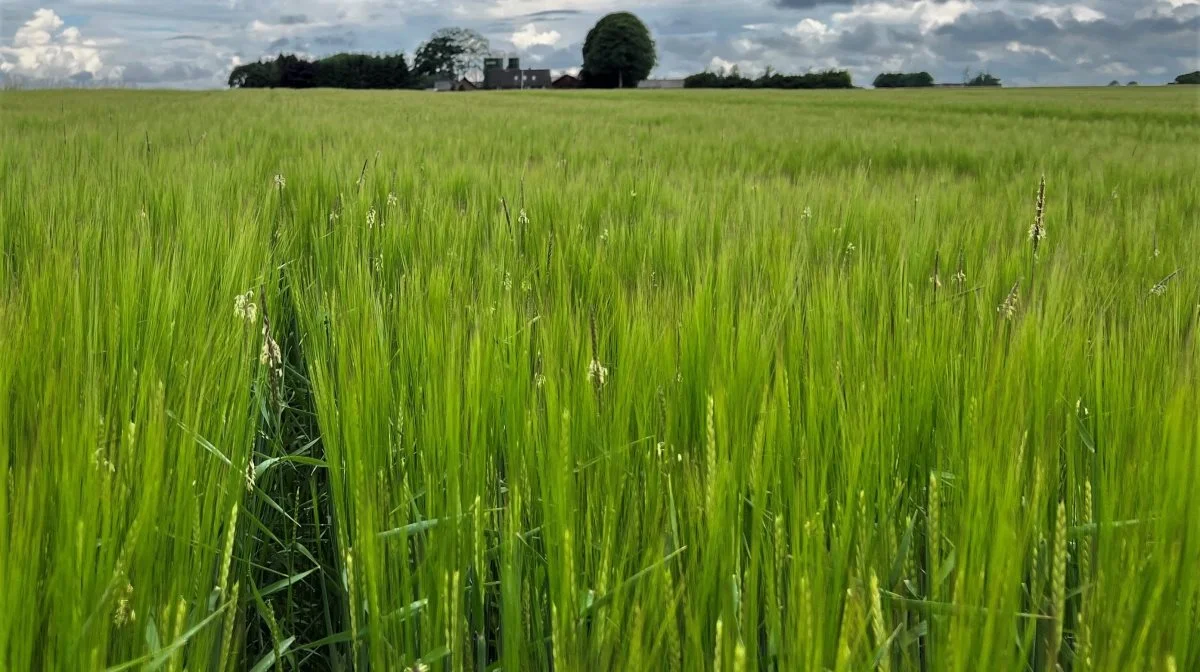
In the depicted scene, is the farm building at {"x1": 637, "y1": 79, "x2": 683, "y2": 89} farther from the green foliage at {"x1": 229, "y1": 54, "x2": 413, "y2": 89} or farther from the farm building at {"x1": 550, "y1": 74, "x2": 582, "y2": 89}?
the green foliage at {"x1": 229, "y1": 54, "x2": 413, "y2": 89}

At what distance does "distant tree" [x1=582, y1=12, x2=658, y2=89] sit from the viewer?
6706 centimetres

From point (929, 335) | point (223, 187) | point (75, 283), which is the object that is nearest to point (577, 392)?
point (929, 335)

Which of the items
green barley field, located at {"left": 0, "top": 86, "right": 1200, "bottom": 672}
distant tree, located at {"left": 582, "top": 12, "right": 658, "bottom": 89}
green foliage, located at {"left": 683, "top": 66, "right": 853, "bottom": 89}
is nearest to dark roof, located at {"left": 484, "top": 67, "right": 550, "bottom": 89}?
distant tree, located at {"left": 582, "top": 12, "right": 658, "bottom": 89}

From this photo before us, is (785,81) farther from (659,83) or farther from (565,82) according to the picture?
(565,82)

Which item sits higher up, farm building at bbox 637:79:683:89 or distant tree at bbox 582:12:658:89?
distant tree at bbox 582:12:658:89

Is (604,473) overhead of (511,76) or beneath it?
beneath

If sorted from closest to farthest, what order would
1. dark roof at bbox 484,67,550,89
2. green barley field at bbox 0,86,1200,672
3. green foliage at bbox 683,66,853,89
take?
green barley field at bbox 0,86,1200,672 → green foliage at bbox 683,66,853,89 → dark roof at bbox 484,67,550,89

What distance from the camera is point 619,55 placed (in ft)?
219

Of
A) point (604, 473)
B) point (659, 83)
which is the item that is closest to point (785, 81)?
point (659, 83)

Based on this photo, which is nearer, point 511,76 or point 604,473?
point 604,473

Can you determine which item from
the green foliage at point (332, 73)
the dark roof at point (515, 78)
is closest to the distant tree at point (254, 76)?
the green foliage at point (332, 73)

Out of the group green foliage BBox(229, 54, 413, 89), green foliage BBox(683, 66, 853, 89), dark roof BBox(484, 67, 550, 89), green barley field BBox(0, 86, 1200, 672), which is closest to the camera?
green barley field BBox(0, 86, 1200, 672)

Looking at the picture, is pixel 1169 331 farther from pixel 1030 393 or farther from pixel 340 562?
pixel 340 562

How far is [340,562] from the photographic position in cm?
95
